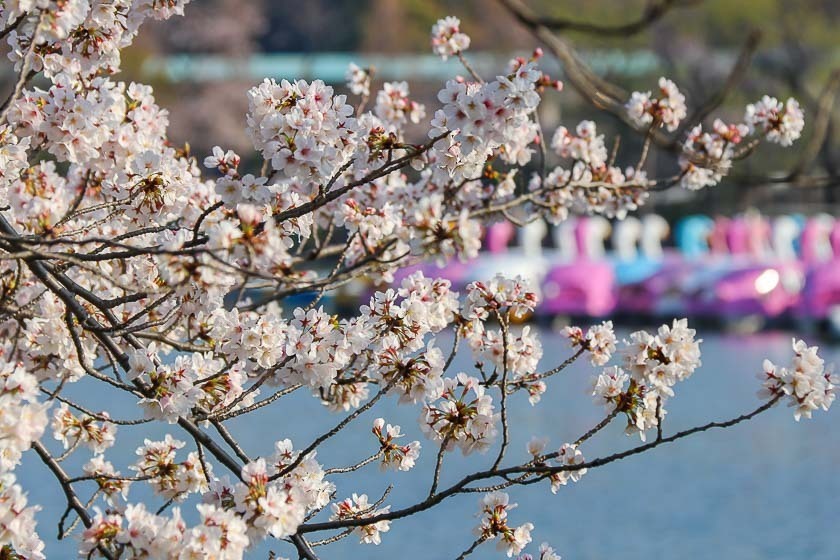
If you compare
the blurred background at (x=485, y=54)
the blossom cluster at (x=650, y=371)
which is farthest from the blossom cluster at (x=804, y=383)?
the blurred background at (x=485, y=54)

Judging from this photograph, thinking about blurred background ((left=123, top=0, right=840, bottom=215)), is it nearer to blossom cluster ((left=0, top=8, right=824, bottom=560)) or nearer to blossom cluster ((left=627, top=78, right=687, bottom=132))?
blossom cluster ((left=627, top=78, right=687, bottom=132))

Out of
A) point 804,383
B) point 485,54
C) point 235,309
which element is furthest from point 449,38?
point 485,54

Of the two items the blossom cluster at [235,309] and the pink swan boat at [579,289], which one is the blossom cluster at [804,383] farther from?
the pink swan boat at [579,289]

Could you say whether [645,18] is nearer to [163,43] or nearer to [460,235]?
[460,235]

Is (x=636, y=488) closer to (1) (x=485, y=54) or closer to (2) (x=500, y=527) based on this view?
(2) (x=500, y=527)

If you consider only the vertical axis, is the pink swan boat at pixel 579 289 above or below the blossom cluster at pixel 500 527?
above

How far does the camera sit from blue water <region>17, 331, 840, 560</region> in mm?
11219

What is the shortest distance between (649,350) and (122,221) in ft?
4.66

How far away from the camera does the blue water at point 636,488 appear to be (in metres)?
11.2

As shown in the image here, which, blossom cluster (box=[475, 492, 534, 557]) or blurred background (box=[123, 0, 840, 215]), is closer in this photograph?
blossom cluster (box=[475, 492, 534, 557])

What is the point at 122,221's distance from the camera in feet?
13.5

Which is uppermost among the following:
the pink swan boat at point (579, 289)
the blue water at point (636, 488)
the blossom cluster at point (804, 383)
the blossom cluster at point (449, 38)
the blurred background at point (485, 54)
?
the blurred background at point (485, 54)

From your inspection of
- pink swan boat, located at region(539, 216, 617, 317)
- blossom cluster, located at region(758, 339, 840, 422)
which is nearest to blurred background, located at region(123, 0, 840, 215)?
pink swan boat, located at region(539, 216, 617, 317)

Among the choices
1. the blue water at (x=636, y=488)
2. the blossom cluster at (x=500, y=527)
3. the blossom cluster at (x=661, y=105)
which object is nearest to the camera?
the blossom cluster at (x=500, y=527)
